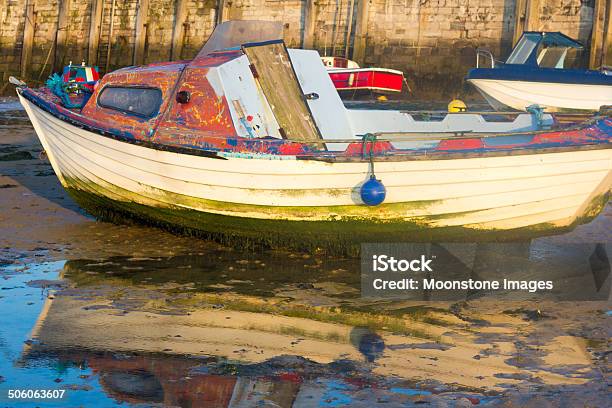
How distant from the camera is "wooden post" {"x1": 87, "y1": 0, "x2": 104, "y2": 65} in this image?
3391cm

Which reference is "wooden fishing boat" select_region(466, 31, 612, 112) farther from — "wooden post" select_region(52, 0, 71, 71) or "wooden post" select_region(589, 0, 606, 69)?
"wooden post" select_region(52, 0, 71, 71)

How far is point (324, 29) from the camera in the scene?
3000 centimetres

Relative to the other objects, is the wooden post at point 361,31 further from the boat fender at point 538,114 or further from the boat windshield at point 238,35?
the boat fender at point 538,114

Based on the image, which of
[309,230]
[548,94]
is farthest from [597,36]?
[309,230]

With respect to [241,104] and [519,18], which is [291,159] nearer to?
[241,104]

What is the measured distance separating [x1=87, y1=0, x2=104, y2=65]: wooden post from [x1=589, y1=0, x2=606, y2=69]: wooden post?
54.7ft

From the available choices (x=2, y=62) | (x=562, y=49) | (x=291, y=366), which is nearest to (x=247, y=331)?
(x=291, y=366)

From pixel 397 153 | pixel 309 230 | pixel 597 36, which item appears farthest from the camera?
pixel 597 36

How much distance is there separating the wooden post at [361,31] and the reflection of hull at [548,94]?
9.14 meters

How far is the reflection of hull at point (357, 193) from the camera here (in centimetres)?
811

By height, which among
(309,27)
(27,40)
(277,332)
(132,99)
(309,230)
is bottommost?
(27,40)

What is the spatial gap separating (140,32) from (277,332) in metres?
27.6

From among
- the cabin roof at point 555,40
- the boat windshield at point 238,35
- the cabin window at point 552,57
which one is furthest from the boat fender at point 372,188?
the cabin window at point 552,57

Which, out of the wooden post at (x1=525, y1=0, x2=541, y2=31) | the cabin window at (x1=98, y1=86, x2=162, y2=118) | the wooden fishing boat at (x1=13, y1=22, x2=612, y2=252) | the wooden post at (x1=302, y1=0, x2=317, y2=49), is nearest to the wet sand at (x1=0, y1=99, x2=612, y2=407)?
the wooden fishing boat at (x1=13, y1=22, x2=612, y2=252)
